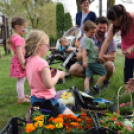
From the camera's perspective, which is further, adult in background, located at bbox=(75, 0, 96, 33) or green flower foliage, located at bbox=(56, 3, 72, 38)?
green flower foliage, located at bbox=(56, 3, 72, 38)

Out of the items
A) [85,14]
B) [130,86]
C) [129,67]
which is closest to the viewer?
[130,86]

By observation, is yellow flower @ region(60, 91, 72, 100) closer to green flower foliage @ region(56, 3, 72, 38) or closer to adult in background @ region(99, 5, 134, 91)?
adult in background @ region(99, 5, 134, 91)

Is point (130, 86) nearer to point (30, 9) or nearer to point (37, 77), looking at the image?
point (37, 77)

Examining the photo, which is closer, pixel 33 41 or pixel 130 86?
pixel 33 41

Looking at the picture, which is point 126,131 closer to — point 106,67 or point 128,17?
point 128,17

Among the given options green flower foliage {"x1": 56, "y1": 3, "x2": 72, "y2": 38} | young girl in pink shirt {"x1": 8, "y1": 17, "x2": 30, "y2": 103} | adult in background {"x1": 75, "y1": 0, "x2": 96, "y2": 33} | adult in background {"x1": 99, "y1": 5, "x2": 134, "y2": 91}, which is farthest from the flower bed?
green flower foliage {"x1": 56, "y1": 3, "x2": 72, "y2": 38}

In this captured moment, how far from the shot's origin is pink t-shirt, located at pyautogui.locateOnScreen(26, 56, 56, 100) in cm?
189

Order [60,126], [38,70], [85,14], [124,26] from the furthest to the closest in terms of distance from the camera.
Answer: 1. [85,14]
2. [124,26]
3. [38,70]
4. [60,126]

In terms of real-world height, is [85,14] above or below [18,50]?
above

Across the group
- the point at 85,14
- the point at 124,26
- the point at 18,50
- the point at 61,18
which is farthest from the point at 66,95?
the point at 61,18

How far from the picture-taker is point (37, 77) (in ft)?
6.30

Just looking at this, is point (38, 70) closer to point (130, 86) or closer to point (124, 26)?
point (130, 86)

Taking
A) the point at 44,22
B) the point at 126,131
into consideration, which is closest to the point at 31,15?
the point at 44,22

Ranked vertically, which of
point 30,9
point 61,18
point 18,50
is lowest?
point 18,50
